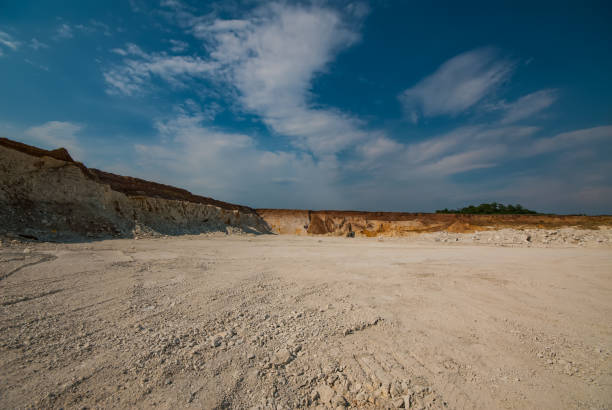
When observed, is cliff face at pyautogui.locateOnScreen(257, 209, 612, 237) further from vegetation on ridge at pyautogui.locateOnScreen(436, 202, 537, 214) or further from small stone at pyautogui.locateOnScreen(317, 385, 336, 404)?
small stone at pyautogui.locateOnScreen(317, 385, 336, 404)

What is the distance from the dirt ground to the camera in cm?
167

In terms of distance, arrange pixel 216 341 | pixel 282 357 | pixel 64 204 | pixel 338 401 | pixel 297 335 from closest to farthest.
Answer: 1. pixel 338 401
2. pixel 282 357
3. pixel 216 341
4. pixel 297 335
5. pixel 64 204

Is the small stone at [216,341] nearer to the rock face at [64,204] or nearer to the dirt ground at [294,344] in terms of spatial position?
the dirt ground at [294,344]

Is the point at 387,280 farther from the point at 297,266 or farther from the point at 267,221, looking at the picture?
the point at 267,221

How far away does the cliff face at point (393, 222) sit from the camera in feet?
68.3

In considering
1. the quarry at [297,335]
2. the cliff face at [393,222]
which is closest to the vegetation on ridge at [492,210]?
the cliff face at [393,222]

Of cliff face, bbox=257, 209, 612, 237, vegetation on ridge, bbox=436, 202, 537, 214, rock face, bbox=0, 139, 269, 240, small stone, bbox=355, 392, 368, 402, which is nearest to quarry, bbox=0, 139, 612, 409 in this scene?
small stone, bbox=355, 392, 368, 402

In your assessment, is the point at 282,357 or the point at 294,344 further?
the point at 294,344

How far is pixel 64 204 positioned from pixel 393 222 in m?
25.1

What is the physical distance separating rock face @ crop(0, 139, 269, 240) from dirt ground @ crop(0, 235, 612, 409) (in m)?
7.07

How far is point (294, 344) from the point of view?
2.27 meters

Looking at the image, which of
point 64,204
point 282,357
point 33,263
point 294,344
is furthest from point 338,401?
point 64,204

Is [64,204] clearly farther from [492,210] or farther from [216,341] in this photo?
[492,210]

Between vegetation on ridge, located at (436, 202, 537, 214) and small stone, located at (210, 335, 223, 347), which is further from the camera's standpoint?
vegetation on ridge, located at (436, 202, 537, 214)
